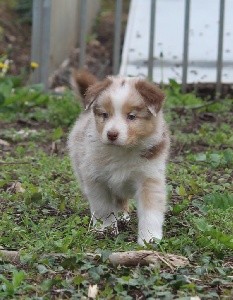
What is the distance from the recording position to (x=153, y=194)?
6.48 meters

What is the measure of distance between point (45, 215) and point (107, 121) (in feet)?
3.19

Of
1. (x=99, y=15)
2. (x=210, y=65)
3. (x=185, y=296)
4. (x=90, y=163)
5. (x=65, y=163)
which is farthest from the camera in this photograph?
(x=99, y=15)

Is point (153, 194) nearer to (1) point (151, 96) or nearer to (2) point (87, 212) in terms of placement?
(1) point (151, 96)

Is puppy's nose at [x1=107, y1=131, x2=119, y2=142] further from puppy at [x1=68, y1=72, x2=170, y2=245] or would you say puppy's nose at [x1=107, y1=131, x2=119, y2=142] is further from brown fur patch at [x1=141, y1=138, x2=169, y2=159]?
brown fur patch at [x1=141, y1=138, x2=169, y2=159]

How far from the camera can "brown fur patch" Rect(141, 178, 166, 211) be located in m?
6.42

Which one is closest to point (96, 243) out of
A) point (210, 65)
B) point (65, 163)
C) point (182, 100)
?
point (65, 163)

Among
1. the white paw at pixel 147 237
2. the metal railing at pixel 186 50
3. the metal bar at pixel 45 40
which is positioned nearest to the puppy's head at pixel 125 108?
the white paw at pixel 147 237

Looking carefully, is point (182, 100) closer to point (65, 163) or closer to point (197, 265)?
point (65, 163)

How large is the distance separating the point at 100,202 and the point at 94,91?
730 millimetres

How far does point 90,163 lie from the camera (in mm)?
6629

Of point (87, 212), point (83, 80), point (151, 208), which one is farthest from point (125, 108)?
point (87, 212)

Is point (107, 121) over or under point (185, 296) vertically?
over

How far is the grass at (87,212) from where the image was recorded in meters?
5.25

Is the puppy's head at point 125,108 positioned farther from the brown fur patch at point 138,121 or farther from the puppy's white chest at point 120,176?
the puppy's white chest at point 120,176
